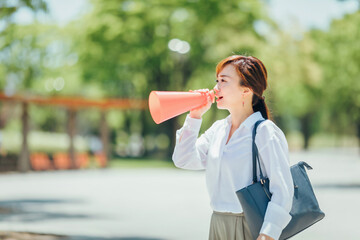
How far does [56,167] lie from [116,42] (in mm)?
8213

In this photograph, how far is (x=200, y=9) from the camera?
29859 millimetres

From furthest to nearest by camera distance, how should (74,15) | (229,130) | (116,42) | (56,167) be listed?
(74,15), (116,42), (56,167), (229,130)

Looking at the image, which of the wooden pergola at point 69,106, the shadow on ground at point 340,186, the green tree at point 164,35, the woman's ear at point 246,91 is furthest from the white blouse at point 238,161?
the green tree at point 164,35

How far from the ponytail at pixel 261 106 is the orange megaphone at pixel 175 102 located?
0.24 meters

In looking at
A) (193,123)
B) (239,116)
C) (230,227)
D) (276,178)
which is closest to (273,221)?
(276,178)

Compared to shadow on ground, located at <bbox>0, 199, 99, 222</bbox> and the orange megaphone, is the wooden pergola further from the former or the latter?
the orange megaphone

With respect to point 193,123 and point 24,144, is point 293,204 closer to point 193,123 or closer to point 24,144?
point 193,123

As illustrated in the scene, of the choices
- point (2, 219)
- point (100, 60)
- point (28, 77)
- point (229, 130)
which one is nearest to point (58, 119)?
point (28, 77)

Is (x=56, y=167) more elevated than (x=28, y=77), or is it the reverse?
(x=28, y=77)

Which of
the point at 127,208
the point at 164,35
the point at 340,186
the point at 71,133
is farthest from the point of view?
the point at 164,35

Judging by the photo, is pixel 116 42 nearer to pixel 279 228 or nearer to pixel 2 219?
pixel 2 219

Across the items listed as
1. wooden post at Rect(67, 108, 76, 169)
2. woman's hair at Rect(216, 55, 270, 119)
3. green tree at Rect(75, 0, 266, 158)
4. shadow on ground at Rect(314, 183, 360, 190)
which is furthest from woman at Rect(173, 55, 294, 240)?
green tree at Rect(75, 0, 266, 158)

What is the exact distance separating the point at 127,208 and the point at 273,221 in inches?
399

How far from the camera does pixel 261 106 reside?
127 inches
